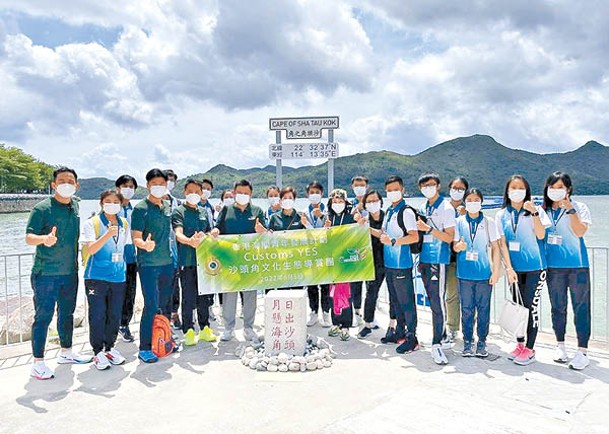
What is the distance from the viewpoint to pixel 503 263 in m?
4.48

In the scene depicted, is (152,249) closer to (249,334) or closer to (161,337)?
(161,337)

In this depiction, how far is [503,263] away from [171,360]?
3446 millimetres

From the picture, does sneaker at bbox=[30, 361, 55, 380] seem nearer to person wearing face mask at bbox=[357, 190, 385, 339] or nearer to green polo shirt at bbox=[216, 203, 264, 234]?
green polo shirt at bbox=[216, 203, 264, 234]

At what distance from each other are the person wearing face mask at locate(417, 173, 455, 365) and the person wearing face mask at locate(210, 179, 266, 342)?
186 centimetres

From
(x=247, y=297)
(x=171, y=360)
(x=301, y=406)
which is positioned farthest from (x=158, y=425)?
(x=247, y=297)

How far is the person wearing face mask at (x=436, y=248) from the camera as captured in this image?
457cm

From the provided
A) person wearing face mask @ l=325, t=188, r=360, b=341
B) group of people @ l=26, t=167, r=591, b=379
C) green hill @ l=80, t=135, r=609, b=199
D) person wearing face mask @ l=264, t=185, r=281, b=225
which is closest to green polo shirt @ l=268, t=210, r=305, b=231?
group of people @ l=26, t=167, r=591, b=379

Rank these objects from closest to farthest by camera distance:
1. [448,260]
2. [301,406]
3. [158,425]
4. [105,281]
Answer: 1. [158,425]
2. [301,406]
3. [105,281]
4. [448,260]

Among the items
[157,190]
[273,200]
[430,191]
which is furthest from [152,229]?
[430,191]

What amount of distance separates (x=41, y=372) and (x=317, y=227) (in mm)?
3250

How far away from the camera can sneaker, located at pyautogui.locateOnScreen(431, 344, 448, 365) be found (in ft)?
14.5

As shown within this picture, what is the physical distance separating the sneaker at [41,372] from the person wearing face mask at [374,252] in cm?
321

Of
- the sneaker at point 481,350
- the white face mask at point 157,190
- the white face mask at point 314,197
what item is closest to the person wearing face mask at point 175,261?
the white face mask at point 157,190

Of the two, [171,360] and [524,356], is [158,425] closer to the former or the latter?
[171,360]
